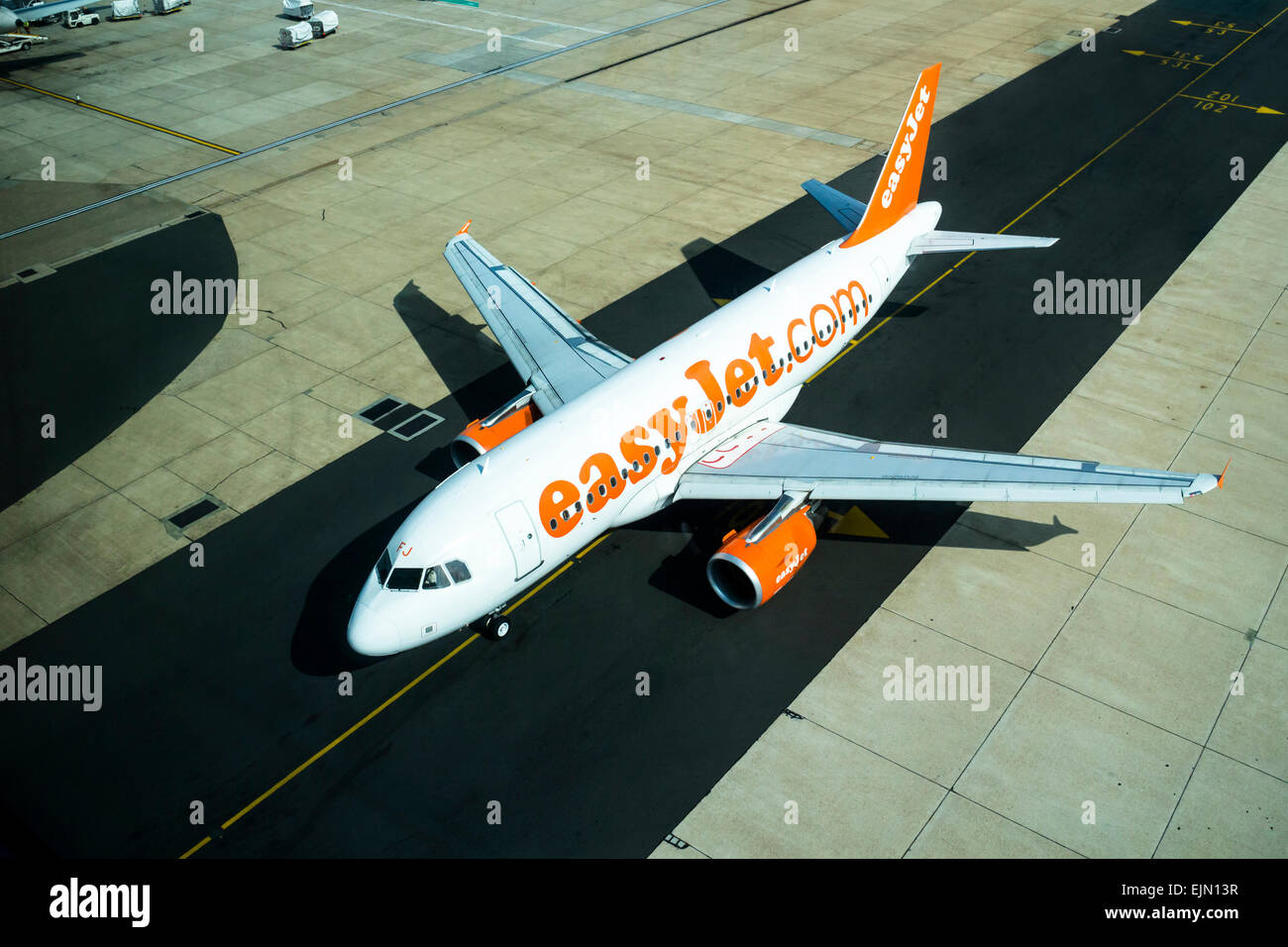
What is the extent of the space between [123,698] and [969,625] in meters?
24.5

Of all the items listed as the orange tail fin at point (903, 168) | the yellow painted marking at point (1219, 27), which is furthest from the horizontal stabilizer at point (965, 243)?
the yellow painted marking at point (1219, 27)

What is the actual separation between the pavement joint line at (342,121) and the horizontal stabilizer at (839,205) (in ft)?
109

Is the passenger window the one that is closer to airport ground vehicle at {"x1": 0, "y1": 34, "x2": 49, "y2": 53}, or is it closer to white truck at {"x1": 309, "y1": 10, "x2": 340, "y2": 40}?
white truck at {"x1": 309, "y1": 10, "x2": 340, "y2": 40}

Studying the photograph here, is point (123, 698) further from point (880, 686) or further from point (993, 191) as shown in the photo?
point (993, 191)

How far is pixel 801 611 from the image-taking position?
29031mm

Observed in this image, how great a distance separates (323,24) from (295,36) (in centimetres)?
341

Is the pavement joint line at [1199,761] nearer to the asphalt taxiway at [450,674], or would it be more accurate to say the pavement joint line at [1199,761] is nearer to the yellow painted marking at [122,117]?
the asphalt taxiway at [450,674]

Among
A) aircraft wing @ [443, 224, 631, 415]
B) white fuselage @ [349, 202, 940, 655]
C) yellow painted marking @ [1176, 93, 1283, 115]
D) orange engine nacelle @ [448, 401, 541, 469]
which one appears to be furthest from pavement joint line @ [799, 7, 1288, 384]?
orange engine nacelle @ [448, 401, 541, 469]

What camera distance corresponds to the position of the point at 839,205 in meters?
43.0

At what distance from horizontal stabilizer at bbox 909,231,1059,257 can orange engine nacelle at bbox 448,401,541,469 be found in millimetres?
17890

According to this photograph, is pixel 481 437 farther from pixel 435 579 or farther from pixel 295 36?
pixel 295 36

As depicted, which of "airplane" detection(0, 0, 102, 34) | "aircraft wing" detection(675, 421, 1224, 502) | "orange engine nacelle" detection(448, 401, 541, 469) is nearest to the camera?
"aircraft wing" detection(675, 421, 1224, 502)

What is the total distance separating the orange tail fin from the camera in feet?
118

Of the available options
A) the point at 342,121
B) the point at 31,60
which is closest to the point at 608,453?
the point at 342,121
